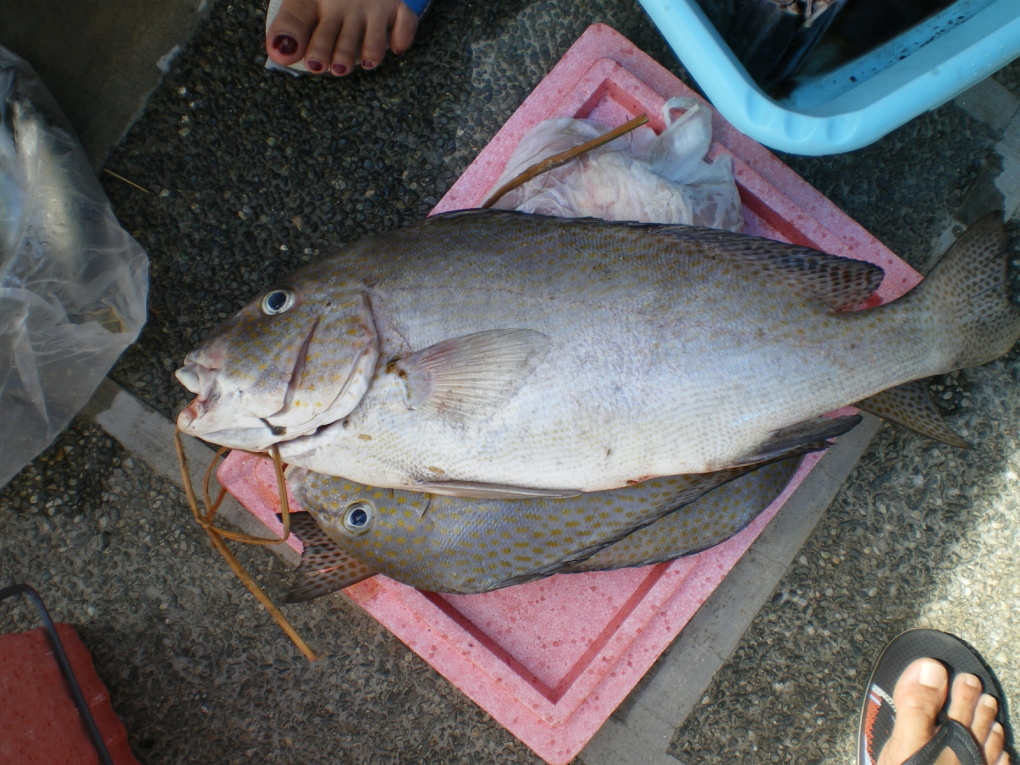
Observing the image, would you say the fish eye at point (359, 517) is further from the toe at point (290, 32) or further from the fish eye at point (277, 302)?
the toe at point (290, 32)

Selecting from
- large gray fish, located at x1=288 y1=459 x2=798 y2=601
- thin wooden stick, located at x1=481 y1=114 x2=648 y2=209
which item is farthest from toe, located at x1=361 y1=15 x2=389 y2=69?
large gray fish, located at x1=288 y1=459 x2=798 y2=601

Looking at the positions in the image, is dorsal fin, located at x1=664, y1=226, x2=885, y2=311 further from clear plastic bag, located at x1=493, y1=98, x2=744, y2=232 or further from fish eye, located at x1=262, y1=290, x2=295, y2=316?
fish eye, located at x1=262, y1=290, x2=295, y2=316

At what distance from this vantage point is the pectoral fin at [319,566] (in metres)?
1.71

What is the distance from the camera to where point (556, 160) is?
176 cm

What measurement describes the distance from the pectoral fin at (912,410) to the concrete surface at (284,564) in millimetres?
480

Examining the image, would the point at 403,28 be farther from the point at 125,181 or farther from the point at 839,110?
the point at 839,110

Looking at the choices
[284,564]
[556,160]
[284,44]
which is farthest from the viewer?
[284,564]

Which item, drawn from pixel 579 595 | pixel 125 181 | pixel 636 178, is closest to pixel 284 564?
pixel 579 595

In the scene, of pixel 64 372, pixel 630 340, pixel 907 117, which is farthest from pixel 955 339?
pixel 64 372

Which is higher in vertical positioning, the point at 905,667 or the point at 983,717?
the point at 905,667

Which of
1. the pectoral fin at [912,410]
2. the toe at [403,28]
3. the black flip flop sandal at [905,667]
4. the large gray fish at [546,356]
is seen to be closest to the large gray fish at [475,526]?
the large gray fish at [546,356]

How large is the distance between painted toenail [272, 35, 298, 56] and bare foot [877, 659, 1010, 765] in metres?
2.82

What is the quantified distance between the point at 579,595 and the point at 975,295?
4.25 ft

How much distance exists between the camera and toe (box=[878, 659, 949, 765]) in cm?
214
